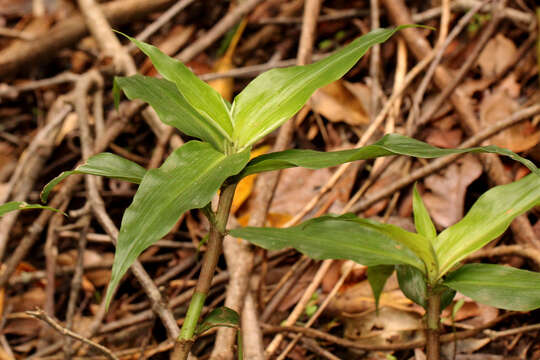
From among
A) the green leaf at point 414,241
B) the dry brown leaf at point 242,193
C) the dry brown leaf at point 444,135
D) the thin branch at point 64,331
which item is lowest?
the thin branch at point 64,331

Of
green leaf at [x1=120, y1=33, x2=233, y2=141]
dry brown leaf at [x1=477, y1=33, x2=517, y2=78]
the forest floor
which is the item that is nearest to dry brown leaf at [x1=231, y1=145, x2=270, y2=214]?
the forest floor

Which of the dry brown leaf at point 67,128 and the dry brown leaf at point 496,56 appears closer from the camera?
the dry brown leaf at point 496,56

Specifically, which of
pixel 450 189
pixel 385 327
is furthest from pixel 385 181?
pixel 385 327

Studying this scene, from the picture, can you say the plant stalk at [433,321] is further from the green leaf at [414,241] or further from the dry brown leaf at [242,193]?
the dry brown leaf at [242,193]

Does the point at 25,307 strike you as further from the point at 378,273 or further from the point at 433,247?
the point at 433,247

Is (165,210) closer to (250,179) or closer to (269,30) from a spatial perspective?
(250,179)

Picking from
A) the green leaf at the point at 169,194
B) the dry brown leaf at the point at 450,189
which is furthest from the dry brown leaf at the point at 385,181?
the green leaf at the point at 169,194
